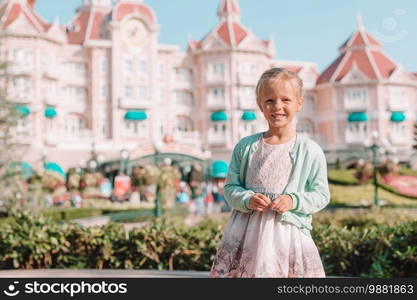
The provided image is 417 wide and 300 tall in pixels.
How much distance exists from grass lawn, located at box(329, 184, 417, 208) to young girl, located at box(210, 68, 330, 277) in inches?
819

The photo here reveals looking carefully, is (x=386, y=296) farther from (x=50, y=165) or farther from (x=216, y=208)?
(x=50, y=165)

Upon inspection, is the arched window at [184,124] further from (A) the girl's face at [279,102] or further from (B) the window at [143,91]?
(A) the girl's face at [279,102]

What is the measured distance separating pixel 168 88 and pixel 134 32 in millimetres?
4365

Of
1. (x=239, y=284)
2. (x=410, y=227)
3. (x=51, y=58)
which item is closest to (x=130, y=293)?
Answer: (x=239, y=284)

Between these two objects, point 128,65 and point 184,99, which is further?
point 184,99

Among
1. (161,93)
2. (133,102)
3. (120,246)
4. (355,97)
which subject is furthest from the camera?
(355,97)

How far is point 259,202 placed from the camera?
10.6 ft

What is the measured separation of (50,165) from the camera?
97.9 feet

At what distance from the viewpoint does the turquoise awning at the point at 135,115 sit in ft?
118

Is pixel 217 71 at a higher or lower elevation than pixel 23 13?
lower

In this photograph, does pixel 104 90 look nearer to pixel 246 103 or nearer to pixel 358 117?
pixel 246 103

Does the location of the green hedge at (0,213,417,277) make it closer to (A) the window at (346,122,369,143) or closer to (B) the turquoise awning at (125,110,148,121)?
(B) the turquoise awning at (125,110,148,121)

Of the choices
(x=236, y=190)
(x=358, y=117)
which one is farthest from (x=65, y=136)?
(x=236, y=190)

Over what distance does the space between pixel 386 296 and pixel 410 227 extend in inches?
136
